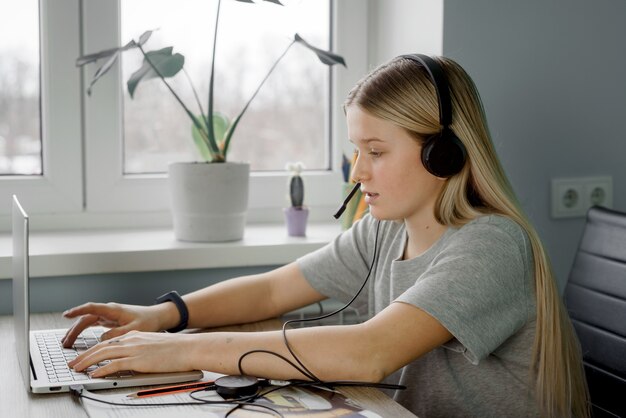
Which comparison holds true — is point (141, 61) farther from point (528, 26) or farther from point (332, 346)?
point (332, 346)

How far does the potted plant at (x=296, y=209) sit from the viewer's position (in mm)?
1952

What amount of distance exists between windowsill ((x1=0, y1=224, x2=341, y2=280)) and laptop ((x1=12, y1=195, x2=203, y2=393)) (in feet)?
1.17

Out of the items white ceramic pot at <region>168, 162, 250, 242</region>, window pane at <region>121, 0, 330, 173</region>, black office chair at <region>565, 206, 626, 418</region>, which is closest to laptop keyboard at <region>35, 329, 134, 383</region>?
white ceramic pot at <region>168, 162, 250, 242</region>

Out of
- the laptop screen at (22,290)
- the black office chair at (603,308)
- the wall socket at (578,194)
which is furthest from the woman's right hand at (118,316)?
the wall socket at (578,194)

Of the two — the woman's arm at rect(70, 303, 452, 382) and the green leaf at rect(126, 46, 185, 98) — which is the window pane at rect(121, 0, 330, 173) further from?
the woman's arm at rect(70, 303, 452, 382)

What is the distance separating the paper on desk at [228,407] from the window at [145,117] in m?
0.95

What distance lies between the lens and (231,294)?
1.58m

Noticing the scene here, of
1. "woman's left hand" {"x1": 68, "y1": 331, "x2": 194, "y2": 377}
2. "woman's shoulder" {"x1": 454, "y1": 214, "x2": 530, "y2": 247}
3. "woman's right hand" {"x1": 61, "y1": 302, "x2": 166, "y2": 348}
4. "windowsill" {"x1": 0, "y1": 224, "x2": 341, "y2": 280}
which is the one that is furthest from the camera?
"windowsill" {"x1": 0, "y1": 224, "x2": 341, "y2": 280}

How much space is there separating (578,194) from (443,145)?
81 cm

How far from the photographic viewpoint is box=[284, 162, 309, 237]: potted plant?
6.40 feet

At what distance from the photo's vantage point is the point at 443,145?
4.29 feet

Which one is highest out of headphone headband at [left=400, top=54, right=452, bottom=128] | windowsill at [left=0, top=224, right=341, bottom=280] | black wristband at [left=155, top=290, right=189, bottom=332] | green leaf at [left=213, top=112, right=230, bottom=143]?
headphone headband at [left=400, top=54, right=452, bottom=128]

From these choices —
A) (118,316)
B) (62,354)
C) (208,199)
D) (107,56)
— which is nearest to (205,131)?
(208,199)

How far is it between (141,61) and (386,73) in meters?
0.82
